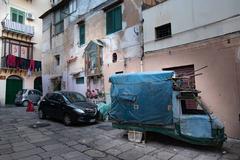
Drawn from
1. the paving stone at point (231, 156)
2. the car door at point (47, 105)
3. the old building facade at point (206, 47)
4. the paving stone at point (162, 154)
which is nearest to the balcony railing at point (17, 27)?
the car door at point (47, 105)

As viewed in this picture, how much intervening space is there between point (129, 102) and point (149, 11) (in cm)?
514

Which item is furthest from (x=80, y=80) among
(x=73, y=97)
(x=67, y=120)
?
(x=67, y=120)

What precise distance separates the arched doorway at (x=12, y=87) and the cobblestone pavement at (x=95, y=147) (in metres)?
13.3

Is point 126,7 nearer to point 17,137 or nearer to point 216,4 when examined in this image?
point 216,4

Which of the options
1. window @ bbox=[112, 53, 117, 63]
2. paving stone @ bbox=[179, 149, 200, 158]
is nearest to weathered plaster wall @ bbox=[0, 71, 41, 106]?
window @ bbox=[112, 53, 117, 63]

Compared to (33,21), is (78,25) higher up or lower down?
lower down

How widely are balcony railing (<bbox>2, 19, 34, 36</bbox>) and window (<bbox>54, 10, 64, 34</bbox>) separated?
5249 mm

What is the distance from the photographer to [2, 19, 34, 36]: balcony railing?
19688 millimetres

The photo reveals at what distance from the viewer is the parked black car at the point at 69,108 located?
9287 mm

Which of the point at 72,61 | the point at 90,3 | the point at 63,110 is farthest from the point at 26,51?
the point at 63,110

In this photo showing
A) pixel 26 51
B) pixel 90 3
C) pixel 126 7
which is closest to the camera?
pixel 126 7

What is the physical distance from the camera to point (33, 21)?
2266cm

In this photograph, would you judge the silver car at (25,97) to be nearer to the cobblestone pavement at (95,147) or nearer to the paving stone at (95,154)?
the cobblestone pavement at (95,147)

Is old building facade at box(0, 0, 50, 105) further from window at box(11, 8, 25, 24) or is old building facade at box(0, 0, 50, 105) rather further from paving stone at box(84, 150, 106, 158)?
paving stone at box(84, 150, 106, 158)
